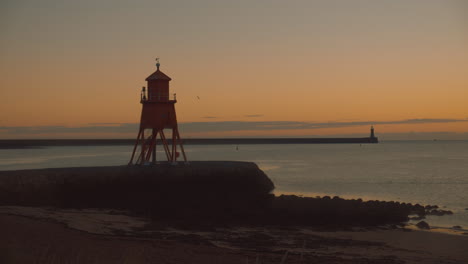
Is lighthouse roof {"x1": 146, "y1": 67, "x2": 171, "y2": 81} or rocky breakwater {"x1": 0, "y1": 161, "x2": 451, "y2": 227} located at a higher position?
lighthouse roof {"x1": 146, "y1": 67, "x2": 171, "y2": 81}

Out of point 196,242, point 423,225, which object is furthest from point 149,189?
point 423,225

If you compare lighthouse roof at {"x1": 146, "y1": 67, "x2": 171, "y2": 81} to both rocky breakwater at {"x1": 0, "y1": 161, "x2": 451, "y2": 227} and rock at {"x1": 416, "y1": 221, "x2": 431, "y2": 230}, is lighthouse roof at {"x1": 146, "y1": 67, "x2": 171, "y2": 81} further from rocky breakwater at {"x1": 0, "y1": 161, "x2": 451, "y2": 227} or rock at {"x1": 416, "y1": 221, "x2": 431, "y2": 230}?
rock at {"x1": 416, "y1": 221, "x2": 431, "y2": 230}

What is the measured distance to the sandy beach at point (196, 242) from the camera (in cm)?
1473

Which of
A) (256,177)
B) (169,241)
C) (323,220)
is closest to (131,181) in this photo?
(256,177)

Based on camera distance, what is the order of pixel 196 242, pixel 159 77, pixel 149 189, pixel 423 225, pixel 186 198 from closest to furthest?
pixel 196 242
pixel 423 225
pixel 186 198
pixel 149 189
pixel 159 77

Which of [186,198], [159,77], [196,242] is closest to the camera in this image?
[196,242]

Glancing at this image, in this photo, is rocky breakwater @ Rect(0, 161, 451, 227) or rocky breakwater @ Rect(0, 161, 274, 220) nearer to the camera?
rocky breakwater @ Rect(0, 161, 451, 227)

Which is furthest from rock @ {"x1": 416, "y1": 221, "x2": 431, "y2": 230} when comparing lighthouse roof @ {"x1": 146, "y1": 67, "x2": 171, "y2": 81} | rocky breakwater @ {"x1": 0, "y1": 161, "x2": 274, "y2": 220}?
lighthouse roof @ {"x1": 146, "y1": 67, "x2": 171, "y2": 81}

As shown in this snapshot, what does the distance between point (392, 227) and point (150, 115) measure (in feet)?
61.5

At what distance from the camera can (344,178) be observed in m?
61.2

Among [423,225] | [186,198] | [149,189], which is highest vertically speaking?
[149,189]

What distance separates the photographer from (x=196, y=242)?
18312 millimetres

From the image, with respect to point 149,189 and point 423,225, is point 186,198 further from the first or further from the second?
point 423,225

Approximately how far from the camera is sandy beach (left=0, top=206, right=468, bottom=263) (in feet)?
48.3
